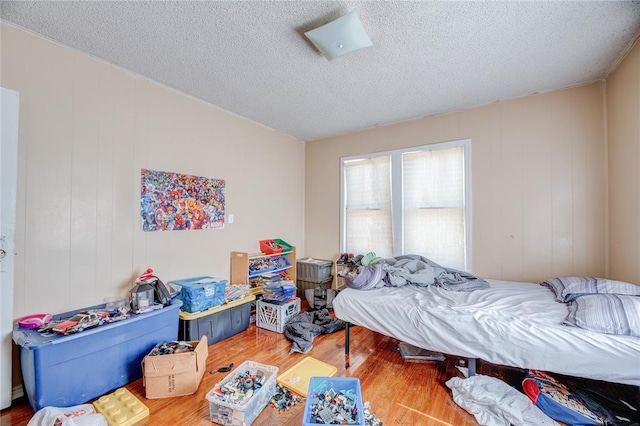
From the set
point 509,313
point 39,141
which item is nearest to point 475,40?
point 509,313

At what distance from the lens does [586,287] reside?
6.44ft

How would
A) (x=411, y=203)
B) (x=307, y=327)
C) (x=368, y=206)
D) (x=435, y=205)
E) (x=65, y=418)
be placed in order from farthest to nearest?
(x=368, y=206) < (x=411, y=203) < (x=435, y=205) < (x=307, y=327) < (x=65, y=418)

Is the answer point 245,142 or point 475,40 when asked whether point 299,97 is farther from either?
point 475,40

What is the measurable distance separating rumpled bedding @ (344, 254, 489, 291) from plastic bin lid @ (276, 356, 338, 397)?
745mm

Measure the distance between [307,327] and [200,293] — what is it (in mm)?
1140

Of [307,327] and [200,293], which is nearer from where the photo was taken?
[200,293]

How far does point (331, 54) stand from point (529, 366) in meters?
2.55

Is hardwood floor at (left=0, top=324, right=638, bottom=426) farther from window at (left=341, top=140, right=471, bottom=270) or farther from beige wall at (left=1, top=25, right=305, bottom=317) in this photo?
window at (left=341, top=140, right=471, bottom=270)

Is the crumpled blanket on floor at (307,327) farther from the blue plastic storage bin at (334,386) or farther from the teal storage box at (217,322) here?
the blue plastic storage bin at (334,386)

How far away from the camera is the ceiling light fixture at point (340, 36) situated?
1.63 meters

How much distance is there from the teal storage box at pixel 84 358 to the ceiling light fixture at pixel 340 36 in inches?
94.6

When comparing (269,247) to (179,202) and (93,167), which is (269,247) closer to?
(179,202)

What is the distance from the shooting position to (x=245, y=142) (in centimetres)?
334

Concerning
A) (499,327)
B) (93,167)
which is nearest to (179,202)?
(93,167)
